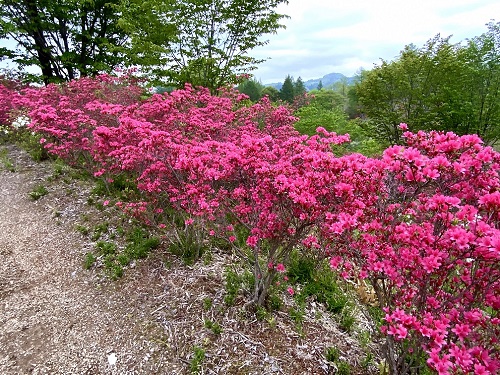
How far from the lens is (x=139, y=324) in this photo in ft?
12.0

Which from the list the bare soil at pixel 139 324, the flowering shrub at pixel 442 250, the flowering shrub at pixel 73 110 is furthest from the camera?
the flowering shrub at pixel 73 110

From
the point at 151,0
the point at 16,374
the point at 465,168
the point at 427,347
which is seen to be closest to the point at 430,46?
the point at 151,0

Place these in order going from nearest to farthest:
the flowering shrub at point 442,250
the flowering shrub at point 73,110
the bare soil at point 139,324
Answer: the flowering shrub at point 442,250, the bare soil at point 139,324, the flowering shrub at point 73,110

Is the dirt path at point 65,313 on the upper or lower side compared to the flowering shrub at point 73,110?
lower

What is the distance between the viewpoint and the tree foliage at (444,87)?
10.7 meters

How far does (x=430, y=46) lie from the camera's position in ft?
39.1

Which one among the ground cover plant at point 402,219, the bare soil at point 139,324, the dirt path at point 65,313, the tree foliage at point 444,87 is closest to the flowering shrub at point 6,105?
the dirt path at point 65,313

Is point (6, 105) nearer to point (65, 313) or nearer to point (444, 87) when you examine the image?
point (65, 313)

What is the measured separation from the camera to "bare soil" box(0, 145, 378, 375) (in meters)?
3.24

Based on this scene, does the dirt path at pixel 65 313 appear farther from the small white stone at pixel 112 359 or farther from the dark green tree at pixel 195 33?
the dark green tree at pixel 195 33

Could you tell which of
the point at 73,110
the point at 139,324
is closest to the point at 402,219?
the point at 139,324

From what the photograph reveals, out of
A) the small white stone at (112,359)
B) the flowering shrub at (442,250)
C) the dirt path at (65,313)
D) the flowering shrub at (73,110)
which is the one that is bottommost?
the small white stone at (112,359)

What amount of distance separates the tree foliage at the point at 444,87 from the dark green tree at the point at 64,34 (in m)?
11.6

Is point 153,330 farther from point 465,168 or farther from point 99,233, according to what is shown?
point 465,168
